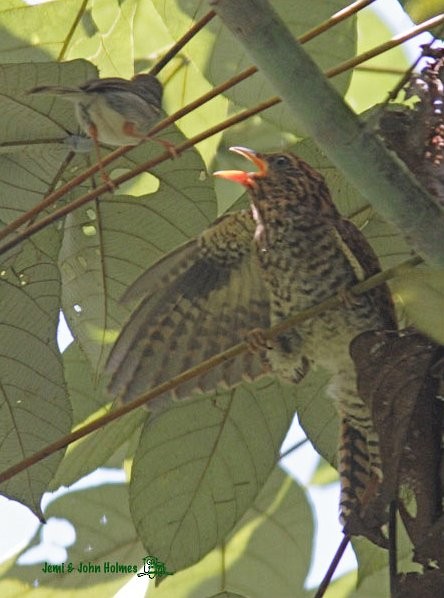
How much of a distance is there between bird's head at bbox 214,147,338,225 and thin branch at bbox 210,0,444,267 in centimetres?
127

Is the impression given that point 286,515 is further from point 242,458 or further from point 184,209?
point 184,209

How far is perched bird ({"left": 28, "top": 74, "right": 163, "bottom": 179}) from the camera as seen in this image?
2.58 meters

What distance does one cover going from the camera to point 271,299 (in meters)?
3.22

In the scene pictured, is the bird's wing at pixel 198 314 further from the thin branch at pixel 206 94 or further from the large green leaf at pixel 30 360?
the thin branch at pixel 206 94

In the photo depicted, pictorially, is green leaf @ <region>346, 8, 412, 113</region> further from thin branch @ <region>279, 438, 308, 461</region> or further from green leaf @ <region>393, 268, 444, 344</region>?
green leaf @ <region>393, 268, 444, 344</region>

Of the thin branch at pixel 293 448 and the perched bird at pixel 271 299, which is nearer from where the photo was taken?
the perched bird at pixel 271 299

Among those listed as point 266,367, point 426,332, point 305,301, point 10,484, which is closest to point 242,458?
point 266,367

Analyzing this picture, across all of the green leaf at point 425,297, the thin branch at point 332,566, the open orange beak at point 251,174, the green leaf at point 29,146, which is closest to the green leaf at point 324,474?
the open orange beak at point 251,174

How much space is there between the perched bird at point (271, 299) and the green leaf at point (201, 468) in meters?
0.11

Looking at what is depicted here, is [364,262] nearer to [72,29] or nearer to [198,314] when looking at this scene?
[198,314]

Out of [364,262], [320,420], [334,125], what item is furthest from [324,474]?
[334,125]

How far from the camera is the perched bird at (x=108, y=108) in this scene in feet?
→ 8.47

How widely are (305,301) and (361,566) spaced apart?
26.9 inches

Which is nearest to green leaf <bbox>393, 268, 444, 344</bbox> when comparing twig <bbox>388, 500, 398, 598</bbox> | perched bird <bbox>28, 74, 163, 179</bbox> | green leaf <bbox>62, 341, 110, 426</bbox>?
twig <bbox>388, 500, 398, 598</bbox>
